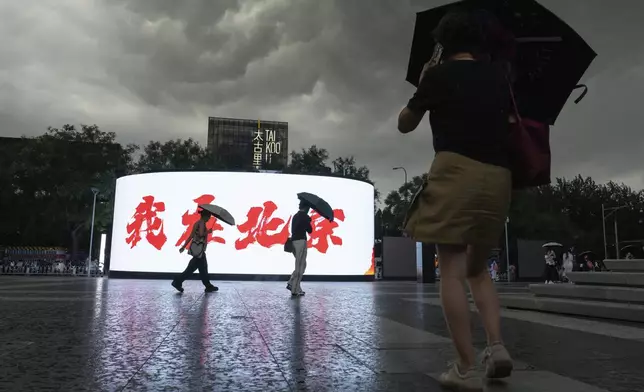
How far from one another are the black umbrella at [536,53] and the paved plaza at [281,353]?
5.20ft

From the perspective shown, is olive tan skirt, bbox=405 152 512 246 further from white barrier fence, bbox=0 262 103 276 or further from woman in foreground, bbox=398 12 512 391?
white barrier fence, bbox=0 262 103 276

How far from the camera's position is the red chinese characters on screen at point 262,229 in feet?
79.8

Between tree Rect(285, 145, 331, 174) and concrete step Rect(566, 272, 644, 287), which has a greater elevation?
tree Rect(285, 145, 331, 174)

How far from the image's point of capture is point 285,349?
10.5 feet

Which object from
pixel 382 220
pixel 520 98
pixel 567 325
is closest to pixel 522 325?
pixel 567 325

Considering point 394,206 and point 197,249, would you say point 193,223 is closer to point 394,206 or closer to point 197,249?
point 197,249

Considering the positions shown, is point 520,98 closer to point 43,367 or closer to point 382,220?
point 43,367

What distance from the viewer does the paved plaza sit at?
7.48ft

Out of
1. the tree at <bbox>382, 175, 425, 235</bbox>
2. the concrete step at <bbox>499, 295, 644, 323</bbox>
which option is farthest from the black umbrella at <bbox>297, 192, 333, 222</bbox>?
the tree at <bbox>382, 175, 425, 235</bbox>

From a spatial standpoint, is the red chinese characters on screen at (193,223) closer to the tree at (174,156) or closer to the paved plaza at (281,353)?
the paved plaza at (281,353)

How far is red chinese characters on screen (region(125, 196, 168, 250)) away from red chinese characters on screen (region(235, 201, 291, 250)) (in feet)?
12.5

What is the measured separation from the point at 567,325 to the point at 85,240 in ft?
180

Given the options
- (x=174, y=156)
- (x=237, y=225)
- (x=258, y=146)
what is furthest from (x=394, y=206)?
(x=258, y=146)

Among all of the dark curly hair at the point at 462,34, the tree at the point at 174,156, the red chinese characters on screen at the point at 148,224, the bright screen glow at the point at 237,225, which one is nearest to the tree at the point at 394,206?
the tree at the point at 174,156
